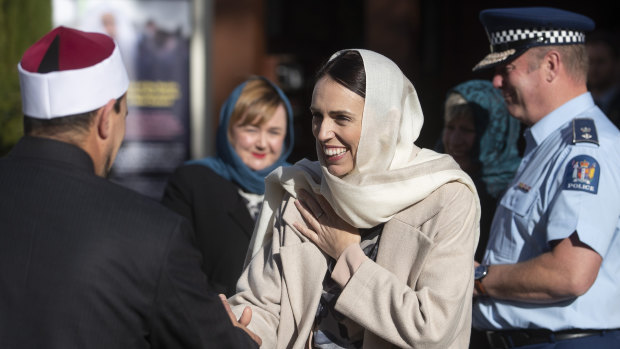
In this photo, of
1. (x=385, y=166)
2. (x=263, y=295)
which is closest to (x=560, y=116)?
(x=385, y=166)

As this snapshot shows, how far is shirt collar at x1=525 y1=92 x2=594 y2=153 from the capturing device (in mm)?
2965

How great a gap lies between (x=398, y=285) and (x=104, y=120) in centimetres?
98

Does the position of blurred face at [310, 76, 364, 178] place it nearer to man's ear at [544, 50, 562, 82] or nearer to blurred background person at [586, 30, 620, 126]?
man's ear at [544, 50, 562, 82]

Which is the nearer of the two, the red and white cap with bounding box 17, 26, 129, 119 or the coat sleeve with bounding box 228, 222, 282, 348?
the red and white cap with bounding box 17, 26, 129, 119

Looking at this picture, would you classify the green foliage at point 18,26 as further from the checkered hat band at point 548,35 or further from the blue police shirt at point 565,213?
the blue police shirt at point 565,213

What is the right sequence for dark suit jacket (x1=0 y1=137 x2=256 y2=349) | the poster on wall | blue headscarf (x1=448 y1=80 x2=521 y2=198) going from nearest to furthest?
1. dark suit jacket (x1=0 y1=137 x2=256 y2=349)
2. blue headscarf (x1=448 y1=80 x2=521 y2=198)
3. the poster on wall

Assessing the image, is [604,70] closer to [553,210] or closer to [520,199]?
[520,199]

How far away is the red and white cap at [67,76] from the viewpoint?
1.96 meters

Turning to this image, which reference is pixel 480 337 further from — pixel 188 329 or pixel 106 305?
pixel 106 305

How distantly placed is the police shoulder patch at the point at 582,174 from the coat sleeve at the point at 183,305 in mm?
1365

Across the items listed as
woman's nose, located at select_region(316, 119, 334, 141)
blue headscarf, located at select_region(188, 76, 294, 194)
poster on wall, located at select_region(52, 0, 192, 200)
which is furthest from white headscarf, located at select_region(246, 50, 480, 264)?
poster on wall, located at select_region(52, 0, 192, 200)

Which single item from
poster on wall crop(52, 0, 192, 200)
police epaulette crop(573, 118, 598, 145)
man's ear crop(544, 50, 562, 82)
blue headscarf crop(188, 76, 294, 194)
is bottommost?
poster on wall crop(52, 0, 192, 200)

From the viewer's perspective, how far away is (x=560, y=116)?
9.75ft

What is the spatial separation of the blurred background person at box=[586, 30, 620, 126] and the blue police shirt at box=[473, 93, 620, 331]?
3.30 meters
